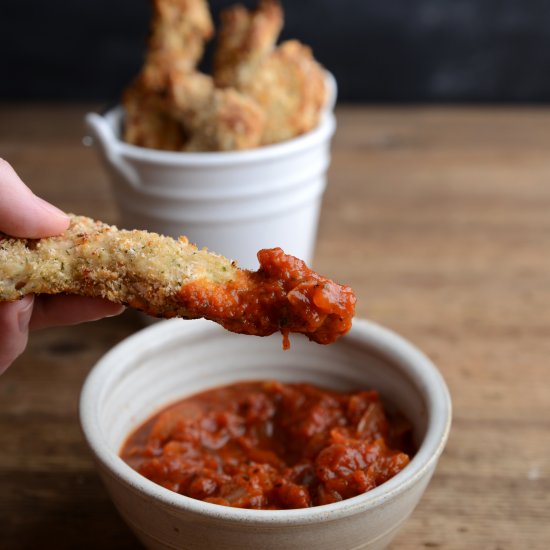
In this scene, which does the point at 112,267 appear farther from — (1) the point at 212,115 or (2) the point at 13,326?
(1) the point at 212,115

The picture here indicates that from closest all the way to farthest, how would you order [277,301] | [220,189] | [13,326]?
1. [277,301]
2. [13,326]
3. [220,189]

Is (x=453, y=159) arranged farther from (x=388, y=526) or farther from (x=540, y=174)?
(x=388, y=526)

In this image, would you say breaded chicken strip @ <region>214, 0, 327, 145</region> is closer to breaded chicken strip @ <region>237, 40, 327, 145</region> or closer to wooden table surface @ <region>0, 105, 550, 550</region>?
breaded chicken strip @ <region>237, 40, 327, 145</region>

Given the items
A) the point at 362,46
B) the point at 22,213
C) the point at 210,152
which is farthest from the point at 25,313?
the point at 362,46

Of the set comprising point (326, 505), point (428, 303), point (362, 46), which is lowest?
point (428, 303)

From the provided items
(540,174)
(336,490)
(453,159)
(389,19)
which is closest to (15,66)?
(389,19)

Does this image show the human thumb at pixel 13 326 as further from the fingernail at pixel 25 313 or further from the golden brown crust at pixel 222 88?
the golden brown crust at pixel 222 88

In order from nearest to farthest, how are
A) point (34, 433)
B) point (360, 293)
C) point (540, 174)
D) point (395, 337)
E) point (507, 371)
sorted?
point (395, 337) → point (34, 433) → point (507, 371) → point (360, 293) → point (540, 174)
